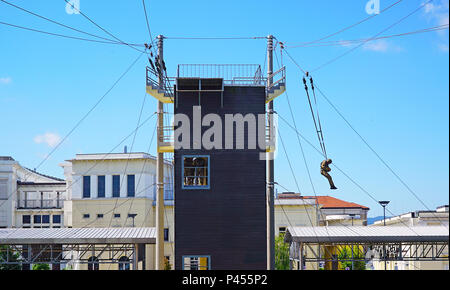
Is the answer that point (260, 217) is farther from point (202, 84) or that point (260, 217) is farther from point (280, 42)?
point (280, 42)

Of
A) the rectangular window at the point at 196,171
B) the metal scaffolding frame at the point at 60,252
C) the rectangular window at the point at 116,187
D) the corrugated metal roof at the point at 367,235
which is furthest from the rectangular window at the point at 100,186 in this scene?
the rectangular window at the point at 196,171

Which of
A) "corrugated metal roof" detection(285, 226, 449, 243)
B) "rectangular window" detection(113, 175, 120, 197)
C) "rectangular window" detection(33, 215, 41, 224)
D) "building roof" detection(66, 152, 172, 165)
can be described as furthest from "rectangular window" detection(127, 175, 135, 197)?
"corrugated metal roof" detection(285, 226, 449, 243)

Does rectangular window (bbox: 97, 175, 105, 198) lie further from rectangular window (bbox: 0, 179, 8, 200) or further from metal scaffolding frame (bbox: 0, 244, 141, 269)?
rectangular window (bbox: 0, 179, 8, 200)

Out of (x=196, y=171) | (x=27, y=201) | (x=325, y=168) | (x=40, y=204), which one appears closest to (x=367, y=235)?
(x=325, y=168)

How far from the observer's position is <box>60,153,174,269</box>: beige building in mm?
59500

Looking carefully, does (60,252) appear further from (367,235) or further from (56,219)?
(56,219)

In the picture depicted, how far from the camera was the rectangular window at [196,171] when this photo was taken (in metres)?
28.6

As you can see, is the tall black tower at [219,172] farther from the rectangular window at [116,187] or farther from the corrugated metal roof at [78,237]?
the rectangular window at [116,187]

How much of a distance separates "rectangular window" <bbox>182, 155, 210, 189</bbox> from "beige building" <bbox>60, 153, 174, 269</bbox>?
30199 mm

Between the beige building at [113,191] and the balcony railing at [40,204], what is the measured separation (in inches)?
249

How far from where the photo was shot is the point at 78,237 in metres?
33.5
